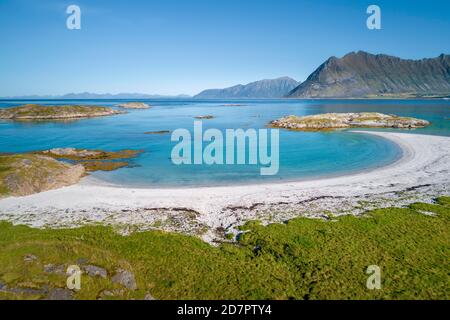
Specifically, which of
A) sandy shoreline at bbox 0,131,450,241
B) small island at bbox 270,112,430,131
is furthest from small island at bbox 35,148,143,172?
small island at bbox 270,112,430,131

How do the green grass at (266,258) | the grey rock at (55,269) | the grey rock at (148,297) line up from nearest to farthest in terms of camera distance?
the grey rock at (148,297) < the green grass at (266,258) < the grey rock at (55,269)

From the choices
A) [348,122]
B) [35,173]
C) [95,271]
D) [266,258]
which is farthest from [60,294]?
[348,122]

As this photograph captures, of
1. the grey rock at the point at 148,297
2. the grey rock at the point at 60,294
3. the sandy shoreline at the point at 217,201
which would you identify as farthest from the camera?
the sandy shoreline at the point at 217,201

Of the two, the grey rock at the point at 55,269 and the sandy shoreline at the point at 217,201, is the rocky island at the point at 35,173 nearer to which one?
the sandy shoreline at the point at 217,201

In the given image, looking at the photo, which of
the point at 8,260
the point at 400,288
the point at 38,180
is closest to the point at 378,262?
the point at 400,288

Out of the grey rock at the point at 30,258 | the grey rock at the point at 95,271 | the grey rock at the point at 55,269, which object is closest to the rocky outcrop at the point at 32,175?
the grey rock at the point at 30,258

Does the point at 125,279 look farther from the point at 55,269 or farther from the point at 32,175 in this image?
the point at 32,175
